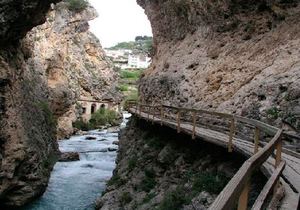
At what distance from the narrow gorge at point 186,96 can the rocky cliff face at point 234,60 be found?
0.17 ft

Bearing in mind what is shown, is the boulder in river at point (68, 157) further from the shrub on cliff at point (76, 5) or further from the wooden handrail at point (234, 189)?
the shrub on cliff at point (76, 5)

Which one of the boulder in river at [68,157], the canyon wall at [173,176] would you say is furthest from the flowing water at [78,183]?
the canyon wall at [173,176]

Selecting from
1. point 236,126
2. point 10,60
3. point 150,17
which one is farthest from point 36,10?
point 150,17

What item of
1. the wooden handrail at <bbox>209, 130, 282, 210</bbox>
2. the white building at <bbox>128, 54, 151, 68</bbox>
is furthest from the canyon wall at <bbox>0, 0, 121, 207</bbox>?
the white building at <bbox>128, 54, 151, 68</bbox>

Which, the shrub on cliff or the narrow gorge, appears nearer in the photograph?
the narrow gorge

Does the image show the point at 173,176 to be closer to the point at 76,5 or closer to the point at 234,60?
the point at 234,60

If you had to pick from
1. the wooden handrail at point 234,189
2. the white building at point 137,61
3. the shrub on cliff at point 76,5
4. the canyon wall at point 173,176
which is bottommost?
the canyon wall at point 173,176

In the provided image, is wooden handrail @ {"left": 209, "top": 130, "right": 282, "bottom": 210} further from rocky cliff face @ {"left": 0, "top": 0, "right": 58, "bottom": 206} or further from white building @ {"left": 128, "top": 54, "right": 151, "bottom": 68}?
white building @ {"left": 128, "top": 54, "right": 151, "bottom": 68}

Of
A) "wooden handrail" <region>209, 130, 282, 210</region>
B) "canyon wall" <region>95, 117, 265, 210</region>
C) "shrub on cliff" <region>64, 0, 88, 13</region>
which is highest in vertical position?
"shrub on cliff" <region>64, 0, 88, 13</region>

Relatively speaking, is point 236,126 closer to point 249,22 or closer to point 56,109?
point 249,22

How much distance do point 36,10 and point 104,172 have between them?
1155 cm

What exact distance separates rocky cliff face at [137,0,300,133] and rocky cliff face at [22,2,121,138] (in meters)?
9.51

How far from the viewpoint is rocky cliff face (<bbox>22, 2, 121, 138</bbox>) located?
3366 centimetres

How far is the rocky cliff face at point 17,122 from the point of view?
11119mm
